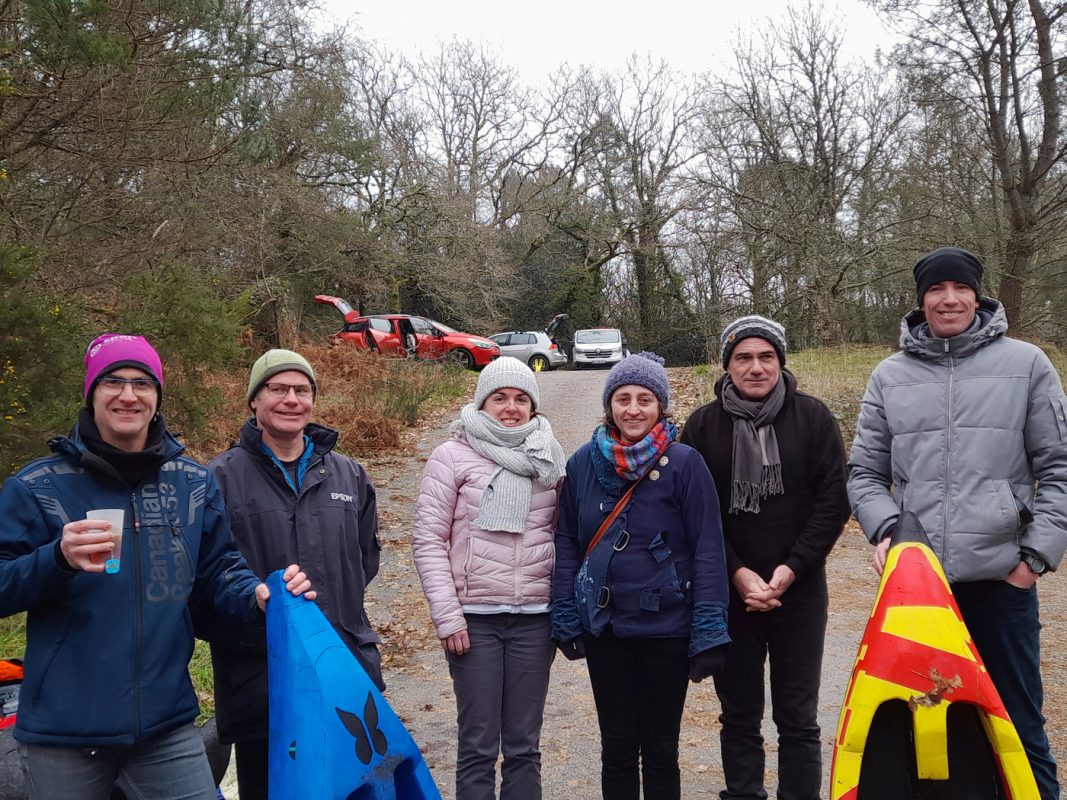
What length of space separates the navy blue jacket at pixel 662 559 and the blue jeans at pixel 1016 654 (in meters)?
0.84

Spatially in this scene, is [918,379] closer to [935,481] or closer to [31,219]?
[935,481]

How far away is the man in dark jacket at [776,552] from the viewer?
10.2 ft

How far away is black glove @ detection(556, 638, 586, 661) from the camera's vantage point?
2938 millimetres

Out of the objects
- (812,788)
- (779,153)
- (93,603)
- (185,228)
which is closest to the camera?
(93,603)

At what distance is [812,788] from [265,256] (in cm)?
1537

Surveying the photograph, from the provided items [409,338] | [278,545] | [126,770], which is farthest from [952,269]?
[409,338]

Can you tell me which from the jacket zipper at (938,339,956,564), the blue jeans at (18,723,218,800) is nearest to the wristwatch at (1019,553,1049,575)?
the jacket zipper at (938,339,956,564)

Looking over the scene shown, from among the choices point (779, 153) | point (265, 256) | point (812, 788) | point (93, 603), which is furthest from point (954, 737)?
point (779, 153)

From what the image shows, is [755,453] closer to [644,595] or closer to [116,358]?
[644,595]

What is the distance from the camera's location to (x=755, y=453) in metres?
3.12

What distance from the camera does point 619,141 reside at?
33594mm

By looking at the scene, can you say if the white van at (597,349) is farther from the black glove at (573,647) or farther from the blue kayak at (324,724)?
the blue kayak at (324,724)

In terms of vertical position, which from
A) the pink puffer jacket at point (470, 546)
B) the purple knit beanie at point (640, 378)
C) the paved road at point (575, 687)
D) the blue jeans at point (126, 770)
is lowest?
the paved road at point (575, 687)

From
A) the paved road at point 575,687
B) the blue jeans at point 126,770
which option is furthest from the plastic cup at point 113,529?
the paved road at point 575,687
